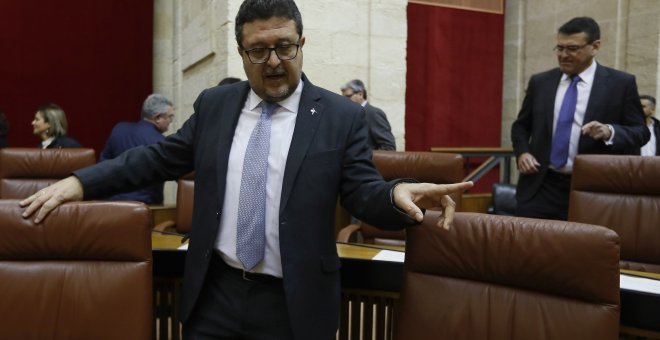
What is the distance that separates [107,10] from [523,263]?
248 inches

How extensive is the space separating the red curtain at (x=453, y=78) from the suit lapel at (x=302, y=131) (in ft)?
16.7

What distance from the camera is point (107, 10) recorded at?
6582mm

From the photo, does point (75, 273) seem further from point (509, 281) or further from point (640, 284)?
point (640, 284)

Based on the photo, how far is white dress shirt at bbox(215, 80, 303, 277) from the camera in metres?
1.49

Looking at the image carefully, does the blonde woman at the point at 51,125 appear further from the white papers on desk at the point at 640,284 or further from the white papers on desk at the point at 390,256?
the white papers on desk at the point at 640,284

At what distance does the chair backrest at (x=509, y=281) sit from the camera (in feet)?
4.05

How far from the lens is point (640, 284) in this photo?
161 centimetres

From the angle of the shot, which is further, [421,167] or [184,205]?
[184,205]

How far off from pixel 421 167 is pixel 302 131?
5.13 feet

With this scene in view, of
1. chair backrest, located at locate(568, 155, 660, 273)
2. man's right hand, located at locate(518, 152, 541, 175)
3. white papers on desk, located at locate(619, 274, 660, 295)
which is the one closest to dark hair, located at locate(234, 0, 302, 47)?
white papers on desk, located at locate(619, 274, 660, 295)

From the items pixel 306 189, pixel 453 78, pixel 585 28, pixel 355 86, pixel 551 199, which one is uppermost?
pixel 453 78

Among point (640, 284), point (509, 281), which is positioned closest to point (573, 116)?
point (640, 284)

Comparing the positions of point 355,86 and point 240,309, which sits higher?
point 355,86

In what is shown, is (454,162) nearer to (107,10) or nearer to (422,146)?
(422,146)
